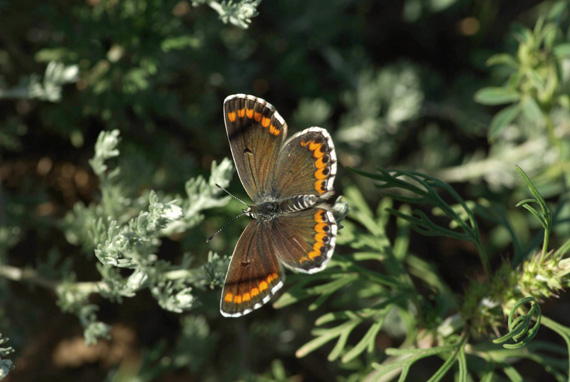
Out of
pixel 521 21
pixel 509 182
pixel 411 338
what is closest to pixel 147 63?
pixel 411 338

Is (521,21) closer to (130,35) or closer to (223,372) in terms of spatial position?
(130,35)

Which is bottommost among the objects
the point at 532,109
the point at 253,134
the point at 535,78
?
the point at 532,109

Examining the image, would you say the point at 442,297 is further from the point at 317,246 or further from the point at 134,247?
the point at 134,247

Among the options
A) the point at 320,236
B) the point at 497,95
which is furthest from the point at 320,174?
the point at 497,95

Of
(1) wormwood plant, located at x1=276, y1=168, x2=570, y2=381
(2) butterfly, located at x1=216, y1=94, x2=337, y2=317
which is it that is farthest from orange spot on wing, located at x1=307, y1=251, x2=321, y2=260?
(1) wormwood plant, located at x1=276, y1=168, x2=570, y2=381

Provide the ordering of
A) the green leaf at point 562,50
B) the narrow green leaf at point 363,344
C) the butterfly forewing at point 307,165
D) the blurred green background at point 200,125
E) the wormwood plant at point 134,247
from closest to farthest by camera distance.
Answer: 1. the wormwood plant at point 134,247
2. the narrow green leaf at point 363,344
3. the butterfly forewing at point 307,165
4. the green leaf at point 562,50
5. the blurred green background at point 200,125

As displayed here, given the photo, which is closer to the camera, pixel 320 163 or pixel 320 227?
pixel 320 227

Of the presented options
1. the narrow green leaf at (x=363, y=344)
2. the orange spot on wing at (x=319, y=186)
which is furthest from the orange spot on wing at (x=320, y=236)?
the narrow green leaf at (x=363, y=344)

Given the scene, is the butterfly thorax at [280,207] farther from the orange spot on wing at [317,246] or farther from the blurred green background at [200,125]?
the blurred green background at [200,125]
